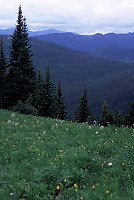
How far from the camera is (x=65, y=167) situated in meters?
4.89

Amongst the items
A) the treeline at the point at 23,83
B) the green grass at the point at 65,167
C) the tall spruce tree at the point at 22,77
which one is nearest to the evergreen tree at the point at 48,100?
the treeline at the point at 23,83

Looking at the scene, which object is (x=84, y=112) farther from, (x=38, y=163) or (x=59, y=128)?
(x=38, y=163)

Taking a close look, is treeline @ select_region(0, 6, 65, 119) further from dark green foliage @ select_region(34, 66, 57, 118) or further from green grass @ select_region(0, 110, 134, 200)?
green grass @ select_region(0, 110, 134, 200)

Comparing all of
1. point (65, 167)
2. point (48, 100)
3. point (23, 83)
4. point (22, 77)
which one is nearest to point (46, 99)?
point (48, 100)

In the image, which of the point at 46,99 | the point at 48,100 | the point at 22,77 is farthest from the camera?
the point at 48,100

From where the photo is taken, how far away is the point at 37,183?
4254 millimetres

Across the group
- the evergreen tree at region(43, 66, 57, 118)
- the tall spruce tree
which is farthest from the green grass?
the evergreen tree at region(43, 66, 57, 118)

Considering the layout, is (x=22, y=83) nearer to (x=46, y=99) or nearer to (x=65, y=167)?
(x=46, y=99)

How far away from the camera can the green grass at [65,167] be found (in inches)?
156

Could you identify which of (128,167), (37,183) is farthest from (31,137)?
(128,167)

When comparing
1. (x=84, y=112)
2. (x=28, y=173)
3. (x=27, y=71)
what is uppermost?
(x=27, y=71)

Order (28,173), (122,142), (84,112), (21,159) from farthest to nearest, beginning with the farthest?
(84,112) < (122,142) < (21,159) < (28,173)

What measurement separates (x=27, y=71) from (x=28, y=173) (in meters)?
24.1

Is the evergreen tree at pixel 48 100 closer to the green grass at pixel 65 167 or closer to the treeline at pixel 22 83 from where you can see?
the treeline at pixel 22 83
